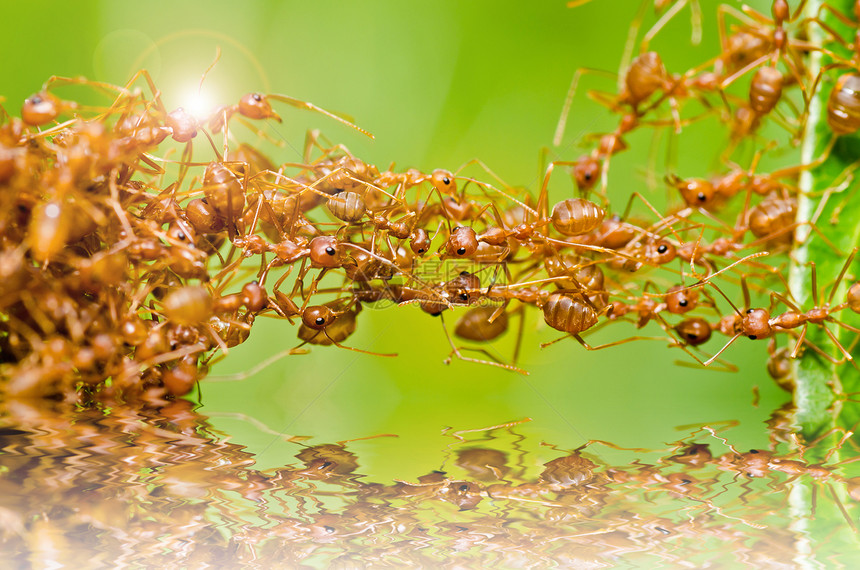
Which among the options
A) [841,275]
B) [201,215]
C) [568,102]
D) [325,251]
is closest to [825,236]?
[841,275]

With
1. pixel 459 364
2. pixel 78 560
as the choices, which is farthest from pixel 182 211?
pixel 459 364

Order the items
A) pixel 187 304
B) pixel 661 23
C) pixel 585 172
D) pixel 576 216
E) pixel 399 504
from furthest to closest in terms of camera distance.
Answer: pixel 661 23 < pixel 585 172 < pixel 576 216 < pixel 187 304 < pixel 399 504

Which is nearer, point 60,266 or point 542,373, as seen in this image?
point 60,266

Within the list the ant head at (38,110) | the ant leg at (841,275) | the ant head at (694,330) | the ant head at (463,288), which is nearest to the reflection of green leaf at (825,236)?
the ant leg at (841,275)

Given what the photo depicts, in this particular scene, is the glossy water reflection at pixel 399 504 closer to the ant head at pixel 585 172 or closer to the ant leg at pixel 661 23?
the ant head at pixel 585 172

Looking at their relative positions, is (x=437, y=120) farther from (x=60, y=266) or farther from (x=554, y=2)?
(x=60, y=266)

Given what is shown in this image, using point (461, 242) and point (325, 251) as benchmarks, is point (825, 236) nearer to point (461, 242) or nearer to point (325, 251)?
point (461, 242)

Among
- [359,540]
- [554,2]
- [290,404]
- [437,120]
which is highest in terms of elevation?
[554,2]
